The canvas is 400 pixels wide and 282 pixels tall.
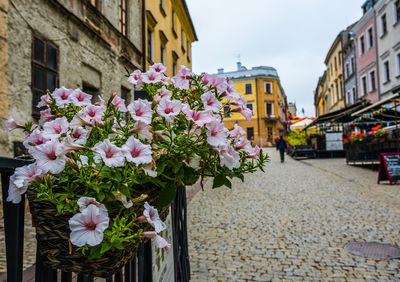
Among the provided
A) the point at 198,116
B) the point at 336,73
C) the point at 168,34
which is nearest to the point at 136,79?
the point at 198,116

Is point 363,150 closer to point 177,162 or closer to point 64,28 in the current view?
point 64,28

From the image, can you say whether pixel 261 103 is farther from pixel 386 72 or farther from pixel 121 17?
pixel 121 17

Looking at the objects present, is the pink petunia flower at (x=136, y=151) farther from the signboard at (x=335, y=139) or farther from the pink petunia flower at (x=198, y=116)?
the signboard at (x=335, y=139)

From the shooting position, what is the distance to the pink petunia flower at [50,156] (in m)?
0.85

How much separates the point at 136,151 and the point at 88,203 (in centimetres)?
18

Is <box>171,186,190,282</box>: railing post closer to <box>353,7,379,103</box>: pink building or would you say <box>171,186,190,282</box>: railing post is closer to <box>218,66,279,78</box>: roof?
<box>353,7,379,103</box>: pink building

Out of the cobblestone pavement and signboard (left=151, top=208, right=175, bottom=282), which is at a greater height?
signboard (left=151, top=208, right=175, bottom=282)

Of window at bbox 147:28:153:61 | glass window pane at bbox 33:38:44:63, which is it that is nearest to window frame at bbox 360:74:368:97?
window at bbox 147:28:153:61

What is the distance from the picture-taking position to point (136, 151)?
909 mm

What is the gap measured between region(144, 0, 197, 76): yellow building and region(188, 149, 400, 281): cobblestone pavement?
7.66 m

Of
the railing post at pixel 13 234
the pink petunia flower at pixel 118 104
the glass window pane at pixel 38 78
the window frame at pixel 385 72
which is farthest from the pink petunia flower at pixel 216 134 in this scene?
the window frame at pixel 385 72

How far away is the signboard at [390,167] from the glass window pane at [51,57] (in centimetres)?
747

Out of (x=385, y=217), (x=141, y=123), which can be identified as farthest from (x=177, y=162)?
(x=385, y=217)

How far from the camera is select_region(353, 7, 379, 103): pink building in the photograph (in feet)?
68.1
